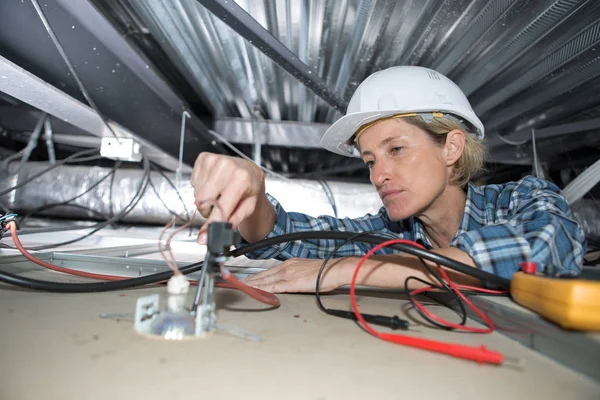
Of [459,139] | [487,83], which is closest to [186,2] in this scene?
[459,139]

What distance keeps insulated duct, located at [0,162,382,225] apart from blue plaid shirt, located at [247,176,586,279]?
524 mm

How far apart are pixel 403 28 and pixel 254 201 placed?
0.69 metres

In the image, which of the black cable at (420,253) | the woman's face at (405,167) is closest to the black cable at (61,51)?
the black cable at (420,253)

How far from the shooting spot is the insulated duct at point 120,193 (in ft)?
5.17

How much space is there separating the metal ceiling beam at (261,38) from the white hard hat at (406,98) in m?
0.19

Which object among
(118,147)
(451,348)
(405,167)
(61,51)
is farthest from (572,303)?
(118,147)

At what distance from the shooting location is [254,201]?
59cm

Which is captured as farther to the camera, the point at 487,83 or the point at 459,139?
the point at 487,83

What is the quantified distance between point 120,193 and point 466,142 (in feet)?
4.97

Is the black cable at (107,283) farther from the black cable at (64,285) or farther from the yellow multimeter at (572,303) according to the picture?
the yellow multimeter at (572,303)

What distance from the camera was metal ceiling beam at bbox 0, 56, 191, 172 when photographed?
2.89 ft

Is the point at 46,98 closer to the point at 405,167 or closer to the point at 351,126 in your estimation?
the point at 351,126

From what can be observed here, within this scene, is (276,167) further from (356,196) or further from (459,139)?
(459,139)

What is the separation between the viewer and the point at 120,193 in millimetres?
1650
